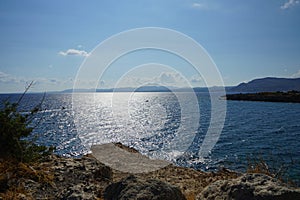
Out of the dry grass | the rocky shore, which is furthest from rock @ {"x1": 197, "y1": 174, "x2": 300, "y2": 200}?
the dry grass

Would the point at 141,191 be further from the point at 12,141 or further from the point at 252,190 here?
the point at 12,141

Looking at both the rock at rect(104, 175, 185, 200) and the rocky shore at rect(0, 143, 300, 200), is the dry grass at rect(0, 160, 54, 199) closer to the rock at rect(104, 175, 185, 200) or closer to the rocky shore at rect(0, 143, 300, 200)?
the rocky shore at rect(0, 143, 300, 200)

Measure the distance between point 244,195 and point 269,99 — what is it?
308 feet

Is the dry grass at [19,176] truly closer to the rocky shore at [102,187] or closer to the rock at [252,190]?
the rocky shore at [102,187]

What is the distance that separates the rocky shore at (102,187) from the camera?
13.7ft

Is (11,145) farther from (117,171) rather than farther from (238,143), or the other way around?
(238,143)

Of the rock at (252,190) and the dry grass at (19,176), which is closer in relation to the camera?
the rock at (252,190)

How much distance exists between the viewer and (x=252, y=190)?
13.5 feet

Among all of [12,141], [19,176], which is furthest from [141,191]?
[12,141]

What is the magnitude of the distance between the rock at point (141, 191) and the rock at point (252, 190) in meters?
0.64

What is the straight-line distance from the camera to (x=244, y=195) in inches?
163

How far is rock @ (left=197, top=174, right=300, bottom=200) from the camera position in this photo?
3.88m

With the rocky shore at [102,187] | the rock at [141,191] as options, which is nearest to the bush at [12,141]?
the rocky shore at [102,187]

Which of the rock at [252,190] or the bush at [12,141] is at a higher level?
the bush at [12,141]
